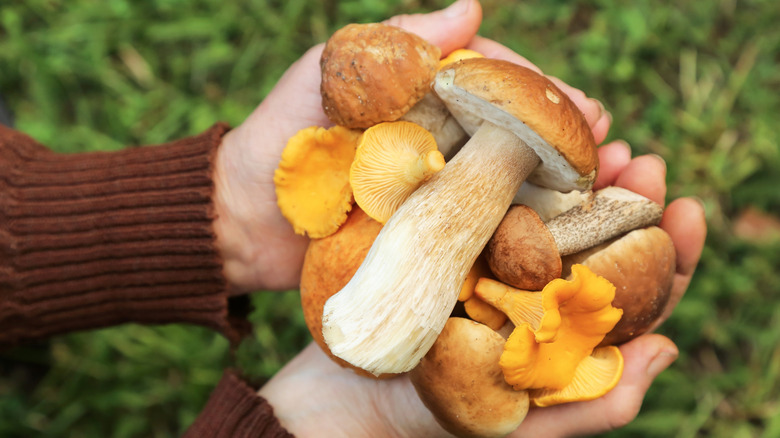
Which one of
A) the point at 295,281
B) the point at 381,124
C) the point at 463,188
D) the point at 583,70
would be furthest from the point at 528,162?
the point at 583,70

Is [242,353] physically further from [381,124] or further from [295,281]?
[381,124]

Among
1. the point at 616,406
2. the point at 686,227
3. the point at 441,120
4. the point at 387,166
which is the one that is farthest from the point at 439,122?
the point at 616,406

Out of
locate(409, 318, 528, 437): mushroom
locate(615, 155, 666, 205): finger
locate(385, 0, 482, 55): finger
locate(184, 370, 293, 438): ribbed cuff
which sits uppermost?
locate(385, 0, 482, 55): finger

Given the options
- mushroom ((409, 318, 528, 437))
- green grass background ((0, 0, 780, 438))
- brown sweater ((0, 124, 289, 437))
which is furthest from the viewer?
green grass background ((0, 0, 780, 438))

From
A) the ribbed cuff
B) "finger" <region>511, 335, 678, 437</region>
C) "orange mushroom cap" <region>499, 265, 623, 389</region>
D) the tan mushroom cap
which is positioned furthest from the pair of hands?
the tan mushroom cap

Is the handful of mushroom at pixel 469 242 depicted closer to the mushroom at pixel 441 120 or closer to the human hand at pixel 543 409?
the mushroom at pixel 441 120

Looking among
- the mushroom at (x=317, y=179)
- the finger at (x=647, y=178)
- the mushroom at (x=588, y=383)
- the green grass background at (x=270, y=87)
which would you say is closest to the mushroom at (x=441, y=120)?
the mushroom at (x=317, y=179)

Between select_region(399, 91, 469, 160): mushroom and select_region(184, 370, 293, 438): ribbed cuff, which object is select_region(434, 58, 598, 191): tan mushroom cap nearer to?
select_region(399, 91, 469, 160): mushroom

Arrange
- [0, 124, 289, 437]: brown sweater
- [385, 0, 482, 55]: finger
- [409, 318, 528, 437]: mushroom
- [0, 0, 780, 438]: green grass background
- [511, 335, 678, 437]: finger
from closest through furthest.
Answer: [409, 318, 528, 437]: mushroom, [511, 335, 678, 437]: finger, [385, 0, 482, 55]: finger, [0, 124, 289, 437]: brown sweater, [0, 0, 780, 438]: green grass background
